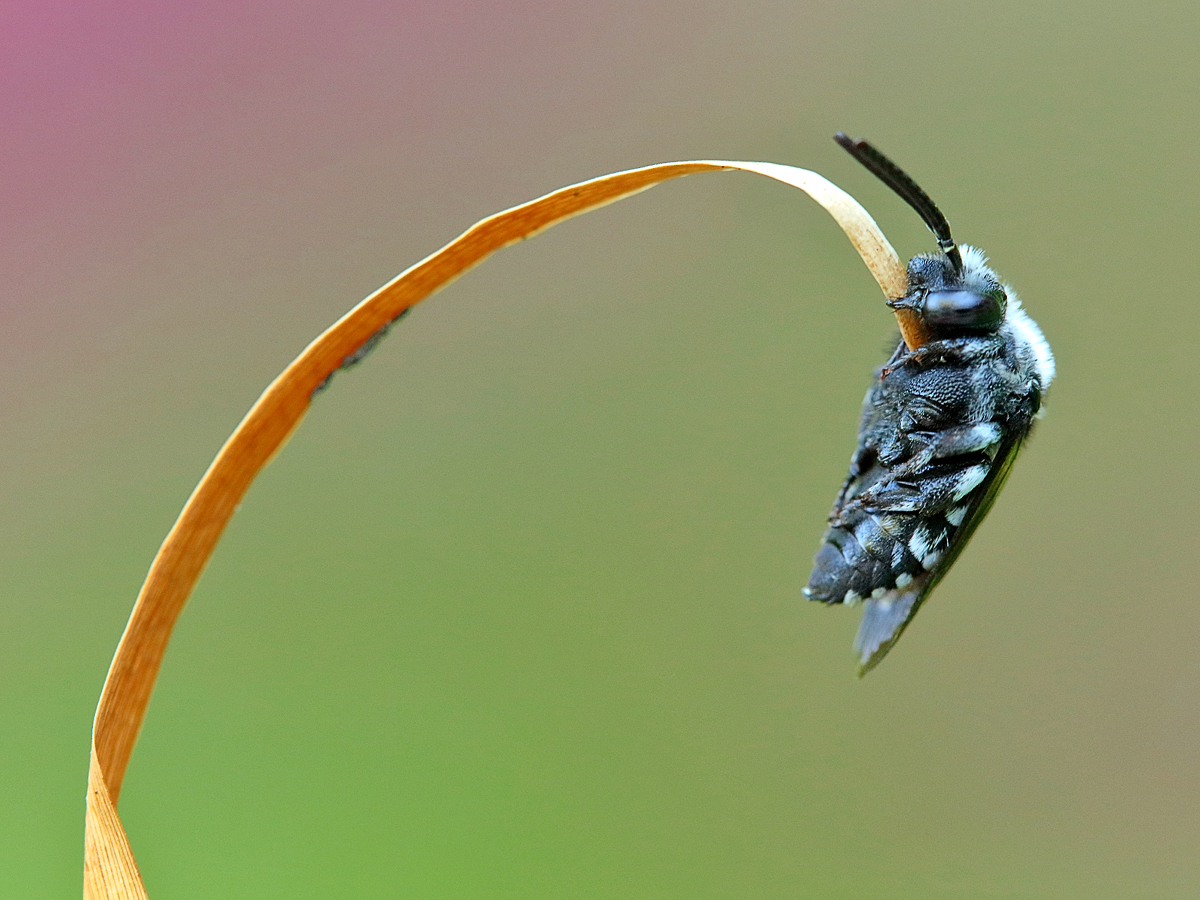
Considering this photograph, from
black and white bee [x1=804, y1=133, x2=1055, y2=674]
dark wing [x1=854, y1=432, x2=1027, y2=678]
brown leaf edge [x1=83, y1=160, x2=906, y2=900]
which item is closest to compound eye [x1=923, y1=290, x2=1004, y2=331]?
black and white bee [x1=804, y1=133, x2=1055, y2=674]

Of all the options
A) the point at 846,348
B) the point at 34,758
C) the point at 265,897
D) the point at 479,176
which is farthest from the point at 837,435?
the point at 34,758

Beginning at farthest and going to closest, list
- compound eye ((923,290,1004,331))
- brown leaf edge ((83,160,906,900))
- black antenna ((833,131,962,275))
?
compound eye ((923,290,1004,331)) → black antenna ((833,131,962,275)) → brown leaf edge ((83,160,906,900))

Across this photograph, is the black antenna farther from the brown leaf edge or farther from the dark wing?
the dark wing

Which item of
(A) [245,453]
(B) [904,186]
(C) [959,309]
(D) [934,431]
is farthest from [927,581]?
(A) [245,453]

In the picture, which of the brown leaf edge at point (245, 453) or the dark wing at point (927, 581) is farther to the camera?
the dark wing at point (927, 581)

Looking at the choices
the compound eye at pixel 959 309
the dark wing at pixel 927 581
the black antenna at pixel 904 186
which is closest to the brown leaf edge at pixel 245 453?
the black antenna at pixel 904 186

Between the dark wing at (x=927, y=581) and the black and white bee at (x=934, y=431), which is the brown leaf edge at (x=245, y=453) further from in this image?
the dark wing at (x=927, y=581)

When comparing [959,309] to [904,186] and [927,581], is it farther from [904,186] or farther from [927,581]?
[927,581]
